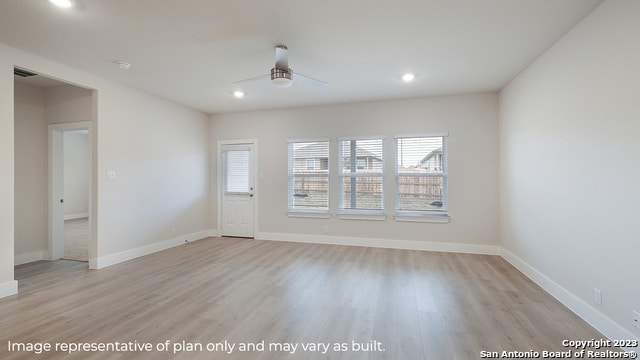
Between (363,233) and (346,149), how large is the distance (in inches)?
67.3

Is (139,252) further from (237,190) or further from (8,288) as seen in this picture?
(237,190)

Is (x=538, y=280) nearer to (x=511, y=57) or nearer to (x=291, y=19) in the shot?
(x=511, y=57)

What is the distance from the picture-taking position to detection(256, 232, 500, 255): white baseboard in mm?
4773


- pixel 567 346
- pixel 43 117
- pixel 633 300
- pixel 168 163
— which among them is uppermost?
pixel 43 117

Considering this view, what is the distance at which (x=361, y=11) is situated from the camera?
2479 millimetres

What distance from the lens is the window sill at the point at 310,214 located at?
18.3 ft

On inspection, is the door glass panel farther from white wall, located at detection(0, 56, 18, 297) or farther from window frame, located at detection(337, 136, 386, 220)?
white wall, located at detection(0, 56, 18, 297)

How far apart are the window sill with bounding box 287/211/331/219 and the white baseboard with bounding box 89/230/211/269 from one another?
6.98ft

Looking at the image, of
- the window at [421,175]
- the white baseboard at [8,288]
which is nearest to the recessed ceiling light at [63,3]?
the white baseboard at [8,288]

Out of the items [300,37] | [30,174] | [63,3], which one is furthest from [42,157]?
[300,37]

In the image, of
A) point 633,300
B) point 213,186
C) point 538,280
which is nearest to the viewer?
point 633,300

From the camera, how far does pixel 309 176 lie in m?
5.75

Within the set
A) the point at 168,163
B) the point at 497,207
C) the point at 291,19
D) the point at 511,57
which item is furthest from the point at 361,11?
the point at 168,163

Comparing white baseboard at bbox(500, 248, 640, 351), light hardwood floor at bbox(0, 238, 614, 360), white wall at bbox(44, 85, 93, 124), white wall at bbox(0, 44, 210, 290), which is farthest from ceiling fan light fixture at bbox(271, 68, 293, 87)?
white baseboard at bbox(500, 248, 640, 351)
